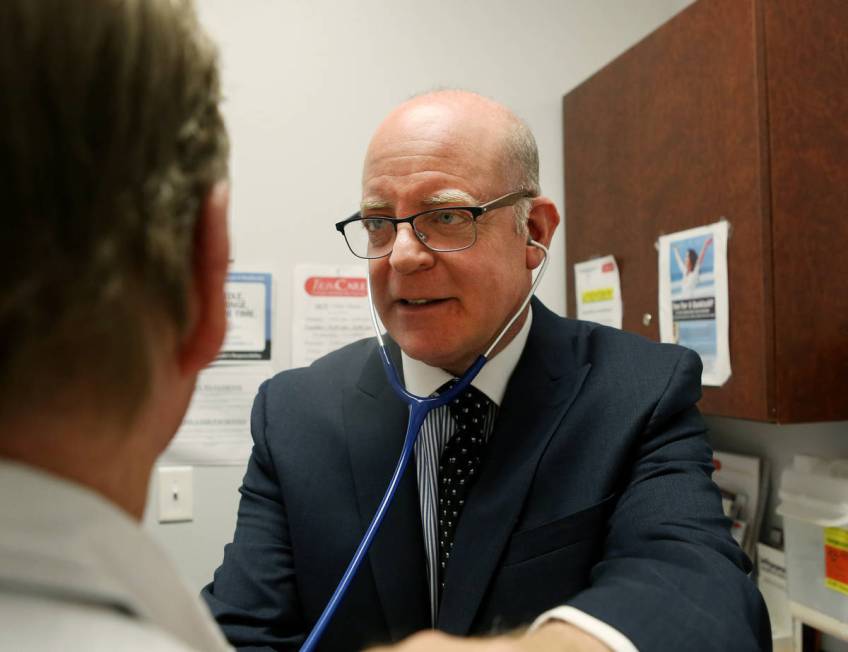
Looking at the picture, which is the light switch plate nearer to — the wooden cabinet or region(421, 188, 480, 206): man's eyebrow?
region(421, 188, 480, 206): man's eyebrow

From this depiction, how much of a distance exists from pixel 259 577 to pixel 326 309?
831mm

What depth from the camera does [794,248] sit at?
3.84ft

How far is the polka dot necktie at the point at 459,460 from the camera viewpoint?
0.91 metres

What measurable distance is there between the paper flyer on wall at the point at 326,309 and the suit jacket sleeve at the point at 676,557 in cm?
90

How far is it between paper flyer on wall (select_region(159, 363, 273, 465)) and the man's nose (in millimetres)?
797

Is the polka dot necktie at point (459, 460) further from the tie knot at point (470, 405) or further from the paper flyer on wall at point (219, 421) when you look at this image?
the paper flyer on wall at point (219, 421)

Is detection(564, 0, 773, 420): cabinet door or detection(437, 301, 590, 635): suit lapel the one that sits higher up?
detection(564, 0, 773, 420): cabinet door

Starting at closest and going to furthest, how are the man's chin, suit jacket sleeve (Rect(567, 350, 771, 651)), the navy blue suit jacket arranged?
suit jacket sleeve (Rect(567, 350, 771, 651)), the navy blue suit jacket, the man's chin

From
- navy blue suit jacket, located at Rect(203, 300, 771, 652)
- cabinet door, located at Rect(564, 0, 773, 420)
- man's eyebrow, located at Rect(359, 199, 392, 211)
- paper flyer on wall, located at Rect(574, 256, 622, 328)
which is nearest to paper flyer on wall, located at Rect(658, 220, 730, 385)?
cabinet door, located at Rect(564, 0, 773, 420)

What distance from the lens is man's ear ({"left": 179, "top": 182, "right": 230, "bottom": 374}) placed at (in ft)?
1.13

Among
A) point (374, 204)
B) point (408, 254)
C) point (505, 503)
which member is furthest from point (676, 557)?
point (374, 204)

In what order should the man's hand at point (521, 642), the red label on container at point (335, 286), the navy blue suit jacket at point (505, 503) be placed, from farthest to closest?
the red label on container at point (335, 286), the navy blue suit jacket at point (505, 503), the man's hand at point (521, 642)

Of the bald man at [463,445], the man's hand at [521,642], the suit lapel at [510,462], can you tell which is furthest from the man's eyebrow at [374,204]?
the man's hand at [521,642]

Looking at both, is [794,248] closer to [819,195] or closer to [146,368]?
[819,195]
